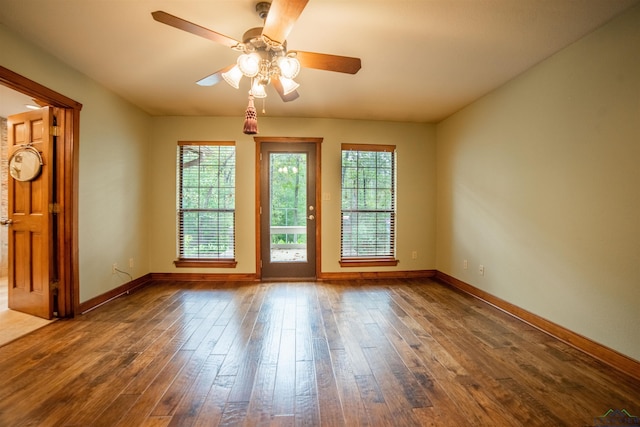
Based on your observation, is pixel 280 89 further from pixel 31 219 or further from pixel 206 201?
pixel 31 219

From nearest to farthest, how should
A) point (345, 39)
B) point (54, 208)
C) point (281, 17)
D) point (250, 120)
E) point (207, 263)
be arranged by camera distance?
1. point (281, 17)
2. point (250, 120)
3. point (345, 39)
4. point (54, 208)
5. point (207, 263)

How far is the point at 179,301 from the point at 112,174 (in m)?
1.70

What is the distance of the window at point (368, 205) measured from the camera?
161 inches

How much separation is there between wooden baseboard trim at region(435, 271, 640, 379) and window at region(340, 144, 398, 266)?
135 centimetres

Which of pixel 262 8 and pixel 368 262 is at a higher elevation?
pixel 262 8

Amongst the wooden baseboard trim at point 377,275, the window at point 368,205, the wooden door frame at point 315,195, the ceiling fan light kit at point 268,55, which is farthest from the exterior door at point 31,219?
the window at point 368,205

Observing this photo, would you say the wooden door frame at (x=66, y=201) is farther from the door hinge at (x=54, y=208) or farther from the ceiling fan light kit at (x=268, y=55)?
the ceiling fan light kit at (x=268, y=55)

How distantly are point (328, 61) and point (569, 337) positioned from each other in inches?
113

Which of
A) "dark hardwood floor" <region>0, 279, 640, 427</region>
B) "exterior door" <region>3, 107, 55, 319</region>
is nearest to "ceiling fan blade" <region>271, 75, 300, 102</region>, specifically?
"dark hardwood floor" <region>0, 279, 640, 427</region>

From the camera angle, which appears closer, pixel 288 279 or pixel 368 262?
pixel 288 279

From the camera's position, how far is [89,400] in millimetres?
1495

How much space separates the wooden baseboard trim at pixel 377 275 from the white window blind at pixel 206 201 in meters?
1.53

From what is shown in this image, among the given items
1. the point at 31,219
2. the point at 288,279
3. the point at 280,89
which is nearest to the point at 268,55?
the point at 280,89

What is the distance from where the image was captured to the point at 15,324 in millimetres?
2422
